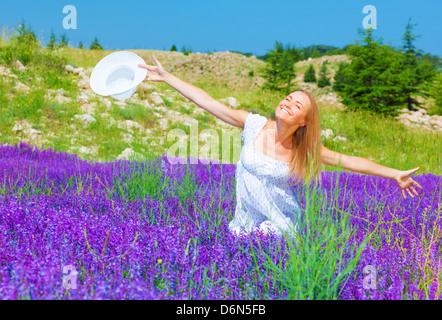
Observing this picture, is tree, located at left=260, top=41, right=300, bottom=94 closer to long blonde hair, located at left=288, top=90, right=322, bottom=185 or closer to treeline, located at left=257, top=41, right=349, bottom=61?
treeline, located at left=257, top=41, right=349, bottom=61

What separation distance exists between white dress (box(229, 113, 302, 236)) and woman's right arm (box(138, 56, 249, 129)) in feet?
0.45

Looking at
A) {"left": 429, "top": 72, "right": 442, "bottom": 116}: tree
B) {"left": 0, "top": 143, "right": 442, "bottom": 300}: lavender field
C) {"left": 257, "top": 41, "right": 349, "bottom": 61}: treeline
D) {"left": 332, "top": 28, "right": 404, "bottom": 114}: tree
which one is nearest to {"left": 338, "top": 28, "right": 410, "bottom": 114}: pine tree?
{"left": 332, "top": 28, "right": 404, "bottom": 114}: tree

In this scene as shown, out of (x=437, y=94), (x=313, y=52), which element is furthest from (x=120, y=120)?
(x=313, y=52)

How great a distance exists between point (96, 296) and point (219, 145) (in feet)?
29.5

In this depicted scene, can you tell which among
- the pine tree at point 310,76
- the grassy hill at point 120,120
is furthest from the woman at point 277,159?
the pine tree at point 310,76

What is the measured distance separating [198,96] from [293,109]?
898mm

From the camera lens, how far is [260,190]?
3.63 meters

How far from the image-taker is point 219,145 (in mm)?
10852

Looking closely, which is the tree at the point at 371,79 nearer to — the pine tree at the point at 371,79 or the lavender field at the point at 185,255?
the pine tree at the point at 371,79

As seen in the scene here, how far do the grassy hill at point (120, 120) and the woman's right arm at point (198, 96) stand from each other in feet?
14.9

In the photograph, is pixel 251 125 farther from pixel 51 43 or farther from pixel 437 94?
pixel 437 94
